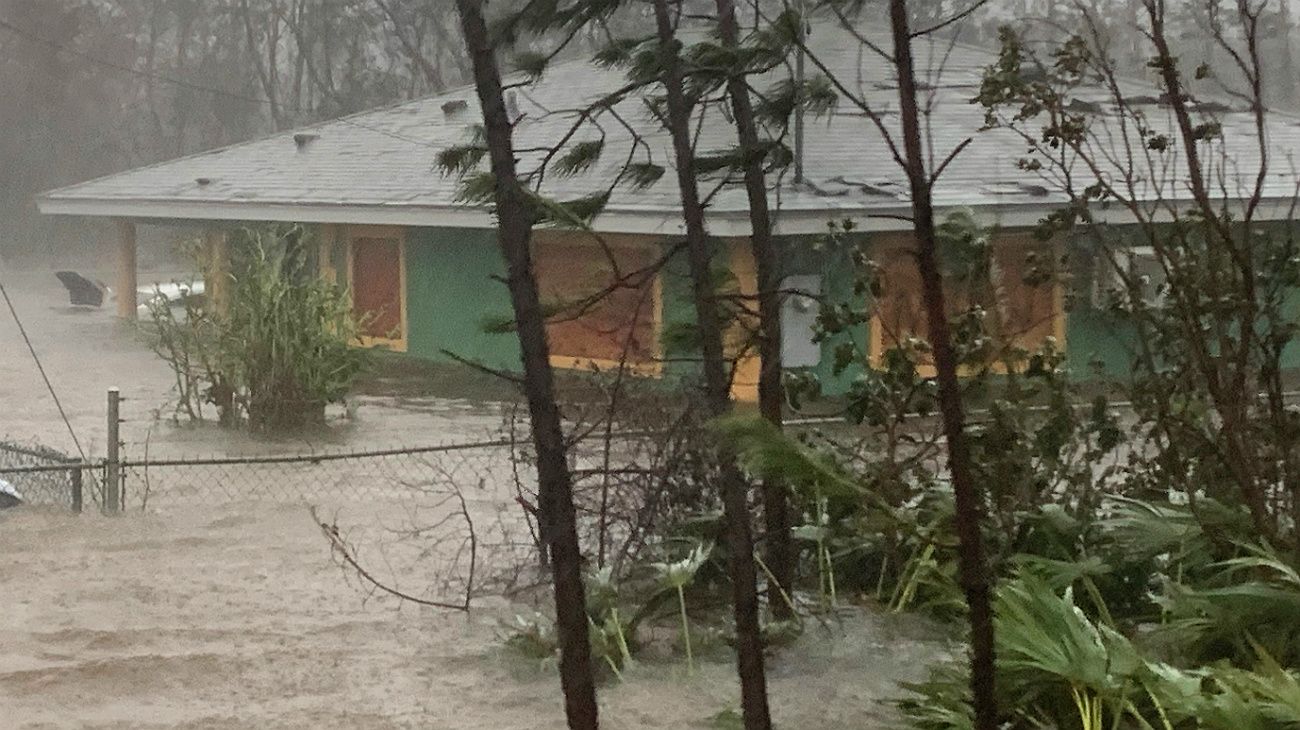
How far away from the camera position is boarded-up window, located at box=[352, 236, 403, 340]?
2097 centimetres

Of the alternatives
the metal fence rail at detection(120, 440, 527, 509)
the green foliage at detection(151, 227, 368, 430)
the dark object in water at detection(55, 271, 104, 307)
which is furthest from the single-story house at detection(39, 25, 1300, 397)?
the dark object in water at detection(55, 271, 104, 307)

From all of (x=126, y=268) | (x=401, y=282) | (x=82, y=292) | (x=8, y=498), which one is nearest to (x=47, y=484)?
(x=8, y=498)

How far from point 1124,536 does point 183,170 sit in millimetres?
Answer: 19726

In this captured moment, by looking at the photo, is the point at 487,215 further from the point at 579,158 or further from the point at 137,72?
the point at 137,72

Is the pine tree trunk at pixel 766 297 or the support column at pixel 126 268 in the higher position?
the support column at pixel 126 268

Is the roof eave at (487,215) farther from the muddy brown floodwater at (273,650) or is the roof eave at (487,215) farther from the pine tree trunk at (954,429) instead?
the pine tree trunk at (954,429)

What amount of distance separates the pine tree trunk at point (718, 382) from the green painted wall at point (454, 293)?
12.3 meters

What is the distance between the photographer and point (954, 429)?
4.53 meters

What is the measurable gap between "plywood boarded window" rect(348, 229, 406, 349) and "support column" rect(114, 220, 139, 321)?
614 centimetres

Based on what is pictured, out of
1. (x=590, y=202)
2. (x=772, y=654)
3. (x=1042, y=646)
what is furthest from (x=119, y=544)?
(x=1042, y=646)

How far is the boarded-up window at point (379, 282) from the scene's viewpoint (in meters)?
21.0

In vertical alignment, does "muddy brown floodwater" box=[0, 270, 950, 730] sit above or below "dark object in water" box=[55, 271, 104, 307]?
below

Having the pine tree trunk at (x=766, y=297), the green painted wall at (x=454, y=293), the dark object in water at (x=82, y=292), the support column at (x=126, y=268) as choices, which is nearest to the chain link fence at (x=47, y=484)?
the pine tree trunk at (x=766, y=297)

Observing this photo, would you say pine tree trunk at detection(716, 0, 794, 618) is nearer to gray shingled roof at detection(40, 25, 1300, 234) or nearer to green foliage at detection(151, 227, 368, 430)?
gray shingled roof at detection(40, 25, 1300, 234)
